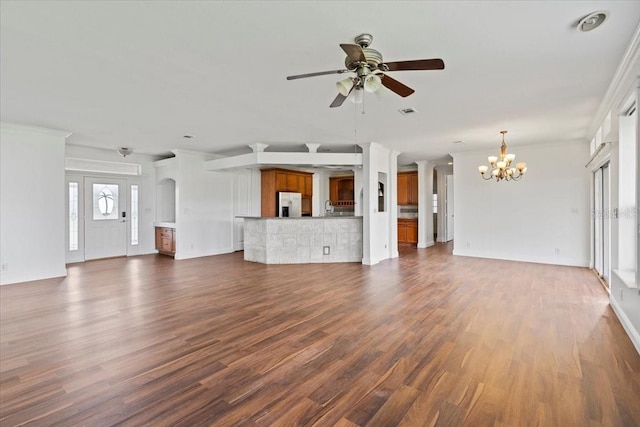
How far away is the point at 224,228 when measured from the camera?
8898mm

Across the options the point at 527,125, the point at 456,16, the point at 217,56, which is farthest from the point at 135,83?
the point at 527,125

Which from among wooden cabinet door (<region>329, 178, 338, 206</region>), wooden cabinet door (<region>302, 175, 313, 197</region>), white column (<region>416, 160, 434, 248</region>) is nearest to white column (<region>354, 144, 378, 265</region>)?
wooden cabinet door (<region>302, 175, 313, 197</region>)

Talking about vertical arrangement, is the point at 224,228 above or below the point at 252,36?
below

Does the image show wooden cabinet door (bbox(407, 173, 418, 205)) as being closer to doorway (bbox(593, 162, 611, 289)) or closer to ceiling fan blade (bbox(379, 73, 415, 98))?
doorway (bbox(593, 162, 611, 289))

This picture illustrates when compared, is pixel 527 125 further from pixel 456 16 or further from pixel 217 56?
pixel 217 56

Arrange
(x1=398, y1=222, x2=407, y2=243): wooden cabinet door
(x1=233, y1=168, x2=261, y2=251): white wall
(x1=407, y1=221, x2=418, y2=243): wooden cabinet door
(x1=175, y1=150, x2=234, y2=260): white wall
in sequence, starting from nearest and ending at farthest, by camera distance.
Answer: (x1=175, y1=150, x2=234, y2=260): white wall, (x1=233, y1=168, x2=261, y2=251): white wall, (x1=407, y1=221, x2=418, y2=243): wooden cabinet door, (x1=398, y1=222, x2=407, y2=243): wooden cabinet door

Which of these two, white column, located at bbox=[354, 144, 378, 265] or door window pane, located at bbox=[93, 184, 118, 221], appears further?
door window pane, located at bbox=[93, 184, 118, 221]

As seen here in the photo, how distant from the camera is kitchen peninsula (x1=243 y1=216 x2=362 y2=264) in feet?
23.3

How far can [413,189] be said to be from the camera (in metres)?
10.2

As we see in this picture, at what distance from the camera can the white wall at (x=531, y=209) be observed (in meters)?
6.58

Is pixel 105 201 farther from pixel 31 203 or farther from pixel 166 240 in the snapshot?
pixel 31 203

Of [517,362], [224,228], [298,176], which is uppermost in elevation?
Answer: [298,176]

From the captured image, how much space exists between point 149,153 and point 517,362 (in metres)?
8.67

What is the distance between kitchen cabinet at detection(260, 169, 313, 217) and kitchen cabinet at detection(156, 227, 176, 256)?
240 cm
